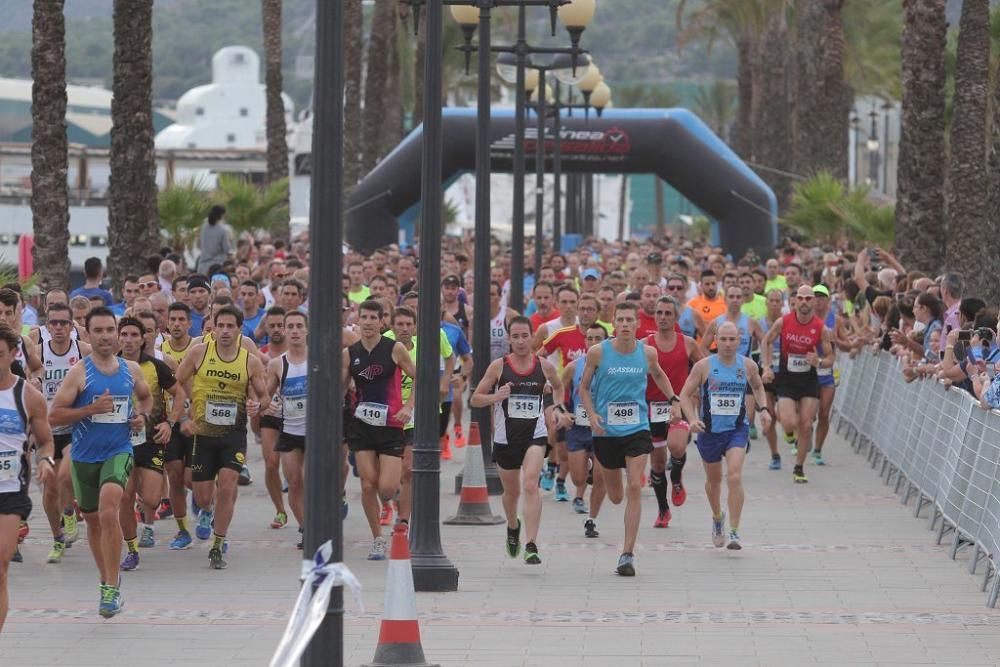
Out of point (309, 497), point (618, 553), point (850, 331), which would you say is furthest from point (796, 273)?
point (309, 497)

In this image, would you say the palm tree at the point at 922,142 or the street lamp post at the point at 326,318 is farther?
the palm tree at the point at 922,142

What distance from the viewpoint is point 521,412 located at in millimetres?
12820

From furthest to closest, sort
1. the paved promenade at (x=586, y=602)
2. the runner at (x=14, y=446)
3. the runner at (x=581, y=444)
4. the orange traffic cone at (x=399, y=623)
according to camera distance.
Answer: the runner at (x=581, y=444) < the paved promenade at (x=586, y=602) < the runner at (x=14, y=446) < the orange traffic cone at (x=399, y=623)

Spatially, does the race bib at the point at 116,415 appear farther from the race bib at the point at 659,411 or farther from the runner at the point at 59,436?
the race bib at the point at 659,411

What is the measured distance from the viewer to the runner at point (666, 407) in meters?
14.7

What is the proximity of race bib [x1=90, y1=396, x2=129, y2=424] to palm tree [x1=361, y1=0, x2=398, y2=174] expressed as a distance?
107 ft

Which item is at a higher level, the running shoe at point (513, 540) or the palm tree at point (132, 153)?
the palm tree at point (132, 153)

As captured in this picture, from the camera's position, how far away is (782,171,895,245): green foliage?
3005 centimetres

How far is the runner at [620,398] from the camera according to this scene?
41.5 ft

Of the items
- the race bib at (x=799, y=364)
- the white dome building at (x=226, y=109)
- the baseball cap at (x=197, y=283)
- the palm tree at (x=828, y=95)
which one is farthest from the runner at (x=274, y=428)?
the white dome building at (x=226, y=109)

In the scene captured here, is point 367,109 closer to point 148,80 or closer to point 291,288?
point 148,80

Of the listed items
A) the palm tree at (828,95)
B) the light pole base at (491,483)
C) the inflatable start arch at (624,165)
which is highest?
the palm tree at (828,95)

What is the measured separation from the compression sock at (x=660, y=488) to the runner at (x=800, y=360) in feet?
10.6

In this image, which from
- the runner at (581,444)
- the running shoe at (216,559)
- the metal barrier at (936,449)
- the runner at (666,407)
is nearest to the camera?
the metal barrier at (936,449)
